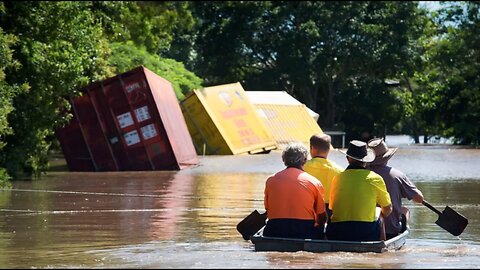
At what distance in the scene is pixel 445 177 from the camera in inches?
1190

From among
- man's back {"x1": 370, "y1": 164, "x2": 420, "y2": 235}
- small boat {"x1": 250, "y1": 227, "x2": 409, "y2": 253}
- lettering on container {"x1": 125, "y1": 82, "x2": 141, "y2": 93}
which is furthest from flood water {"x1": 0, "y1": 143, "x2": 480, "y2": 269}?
lettering on container {"x1": 125, "y1": 82, "x2": 141, "y2": 93}

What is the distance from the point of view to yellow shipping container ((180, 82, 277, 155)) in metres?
43.2

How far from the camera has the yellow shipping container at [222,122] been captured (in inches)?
1699

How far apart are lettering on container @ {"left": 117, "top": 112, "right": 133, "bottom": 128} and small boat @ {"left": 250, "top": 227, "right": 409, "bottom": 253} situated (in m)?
20.4

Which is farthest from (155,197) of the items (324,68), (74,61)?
(324,68)

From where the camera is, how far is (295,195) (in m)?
12.6

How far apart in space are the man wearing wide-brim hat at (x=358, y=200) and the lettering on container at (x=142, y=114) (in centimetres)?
2017

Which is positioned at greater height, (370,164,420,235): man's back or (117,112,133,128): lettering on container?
(370,164,420,235): man's back

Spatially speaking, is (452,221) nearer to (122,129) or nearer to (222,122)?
(122,129)

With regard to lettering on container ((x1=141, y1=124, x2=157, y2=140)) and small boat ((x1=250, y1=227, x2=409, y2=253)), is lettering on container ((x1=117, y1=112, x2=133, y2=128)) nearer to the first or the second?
lettering on container ((x1=141, y1=124, x2=157, y2=140))

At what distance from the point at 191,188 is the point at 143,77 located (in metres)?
7.59

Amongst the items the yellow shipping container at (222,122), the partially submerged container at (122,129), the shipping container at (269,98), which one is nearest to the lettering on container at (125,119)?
the partially submerged container at (122,129)

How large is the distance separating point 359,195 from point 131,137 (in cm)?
2095

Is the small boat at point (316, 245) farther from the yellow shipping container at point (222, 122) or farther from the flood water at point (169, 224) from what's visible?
the yellow shipping container at point (222, 122)
